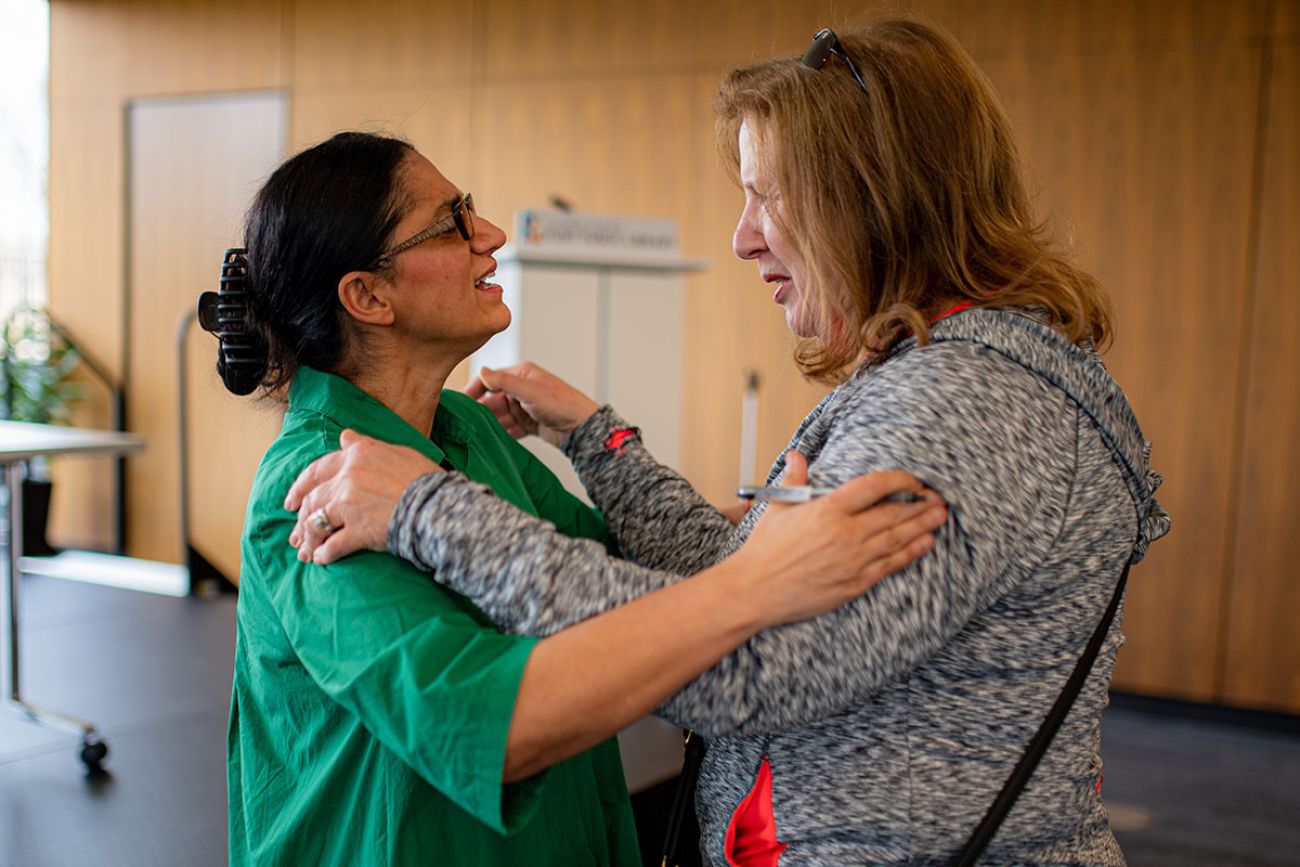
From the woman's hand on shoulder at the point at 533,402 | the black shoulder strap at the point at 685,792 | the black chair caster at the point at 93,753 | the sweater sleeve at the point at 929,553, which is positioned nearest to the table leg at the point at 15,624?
the black chair caster at the point at 93,753

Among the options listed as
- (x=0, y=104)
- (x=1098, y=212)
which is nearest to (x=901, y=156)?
(x=1098, y=212)

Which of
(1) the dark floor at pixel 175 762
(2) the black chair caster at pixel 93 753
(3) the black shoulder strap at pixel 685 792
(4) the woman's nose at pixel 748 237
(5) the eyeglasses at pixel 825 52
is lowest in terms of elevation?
(1) the dark floor at pixel 175 762

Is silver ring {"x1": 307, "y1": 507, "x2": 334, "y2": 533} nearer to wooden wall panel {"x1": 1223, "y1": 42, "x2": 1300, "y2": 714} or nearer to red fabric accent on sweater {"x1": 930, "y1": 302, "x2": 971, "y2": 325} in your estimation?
red fabric accent on sweater {"x1": 930, "y1": 302, "x2": 971, "y2": 325}

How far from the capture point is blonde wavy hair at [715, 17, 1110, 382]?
1.03 metres

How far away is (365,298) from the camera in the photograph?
127 cm

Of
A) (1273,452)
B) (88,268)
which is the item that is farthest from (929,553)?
(88,268)

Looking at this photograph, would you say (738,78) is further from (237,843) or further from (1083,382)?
(237,843)

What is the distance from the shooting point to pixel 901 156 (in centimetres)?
102

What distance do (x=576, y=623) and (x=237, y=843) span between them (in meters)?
0.61

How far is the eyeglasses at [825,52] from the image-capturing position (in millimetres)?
1044

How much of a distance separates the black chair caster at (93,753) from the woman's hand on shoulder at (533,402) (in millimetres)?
1751

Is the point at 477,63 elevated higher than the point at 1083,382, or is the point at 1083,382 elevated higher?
the point at 477,63

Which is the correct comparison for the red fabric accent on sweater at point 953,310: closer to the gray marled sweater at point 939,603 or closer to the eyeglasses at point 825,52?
the gray marled sweater at point 939,603

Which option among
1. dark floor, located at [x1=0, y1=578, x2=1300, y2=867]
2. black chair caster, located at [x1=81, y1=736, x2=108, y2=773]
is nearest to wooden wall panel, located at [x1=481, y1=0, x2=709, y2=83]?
dark floor, located at [x1=0, y1=578, x2=1300, y2=867]
